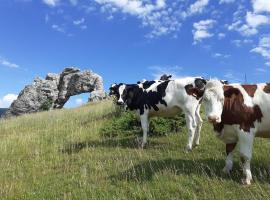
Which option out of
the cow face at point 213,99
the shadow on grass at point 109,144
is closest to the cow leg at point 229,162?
the cow face at point 213,99

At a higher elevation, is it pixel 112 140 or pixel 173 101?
pixel 173 101

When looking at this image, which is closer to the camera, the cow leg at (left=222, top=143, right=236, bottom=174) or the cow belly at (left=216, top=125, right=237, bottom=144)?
the cow belly at (left=216, top=125, right=237, bottom=144)

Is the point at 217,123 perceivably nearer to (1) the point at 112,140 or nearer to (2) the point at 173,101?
(2) the point at 173,101

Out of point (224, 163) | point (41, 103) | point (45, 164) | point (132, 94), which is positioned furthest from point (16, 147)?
point (41, 103)

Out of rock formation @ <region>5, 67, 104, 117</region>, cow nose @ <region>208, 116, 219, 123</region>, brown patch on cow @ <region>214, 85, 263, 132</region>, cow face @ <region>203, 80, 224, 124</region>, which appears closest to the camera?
cow nose @ <region>208, 116, 219, 123</region>

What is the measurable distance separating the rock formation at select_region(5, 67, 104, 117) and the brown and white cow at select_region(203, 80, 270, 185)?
36545mm

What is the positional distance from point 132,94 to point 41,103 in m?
31.8

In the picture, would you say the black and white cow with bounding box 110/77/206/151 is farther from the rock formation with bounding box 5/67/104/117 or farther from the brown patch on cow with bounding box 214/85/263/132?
the rock formation with bounding box 5/67/104/117

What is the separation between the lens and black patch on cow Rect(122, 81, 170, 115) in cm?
1586

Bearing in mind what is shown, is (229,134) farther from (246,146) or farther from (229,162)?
(229,162)

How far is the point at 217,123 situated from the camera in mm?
10148

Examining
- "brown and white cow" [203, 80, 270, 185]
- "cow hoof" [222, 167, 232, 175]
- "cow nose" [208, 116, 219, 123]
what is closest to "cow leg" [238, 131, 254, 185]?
"brown and white cow" [203, 80, 270, 185]

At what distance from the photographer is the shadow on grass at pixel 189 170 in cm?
1043

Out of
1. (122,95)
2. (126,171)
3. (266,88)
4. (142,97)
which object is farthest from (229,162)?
(122,95)
